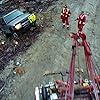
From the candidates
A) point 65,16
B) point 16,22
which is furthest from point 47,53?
point 16,22

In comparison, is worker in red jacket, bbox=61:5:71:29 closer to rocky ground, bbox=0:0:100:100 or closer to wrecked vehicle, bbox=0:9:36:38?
rocky ground, bbox=0:0:100:100

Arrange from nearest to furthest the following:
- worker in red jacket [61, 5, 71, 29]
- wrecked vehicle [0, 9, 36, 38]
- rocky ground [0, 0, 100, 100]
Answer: rocky ground [0, 0, 100, 100] → worker in red jacket [61, 5, 71, 29] → wrecked vehicle [0, 9, 36, 38]

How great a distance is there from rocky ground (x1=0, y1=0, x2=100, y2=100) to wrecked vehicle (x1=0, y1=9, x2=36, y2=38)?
0.69 metres

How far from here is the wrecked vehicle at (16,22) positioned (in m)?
18.2

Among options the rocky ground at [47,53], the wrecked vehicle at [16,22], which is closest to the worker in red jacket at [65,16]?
the rocky ground at [47,53]

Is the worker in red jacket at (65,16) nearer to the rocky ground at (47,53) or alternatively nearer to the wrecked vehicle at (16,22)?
the rocky ground at (47,53)

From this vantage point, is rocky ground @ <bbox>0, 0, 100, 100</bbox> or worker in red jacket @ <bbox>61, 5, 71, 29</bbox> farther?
worker in red jacket @ <bbox>61, 5, 71, 29</bbox>

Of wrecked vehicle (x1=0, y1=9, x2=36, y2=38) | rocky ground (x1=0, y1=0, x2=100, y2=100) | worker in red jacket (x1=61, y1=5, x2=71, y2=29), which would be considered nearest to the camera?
rocky ground (x1=0, y1=0, x2=100, y2=100)

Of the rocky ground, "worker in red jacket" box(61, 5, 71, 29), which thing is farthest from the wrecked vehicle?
"worker in red jacket" box(61, 5, 71, 29)

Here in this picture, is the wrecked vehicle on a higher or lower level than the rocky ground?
higher

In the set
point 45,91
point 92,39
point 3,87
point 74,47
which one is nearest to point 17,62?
point 3,87

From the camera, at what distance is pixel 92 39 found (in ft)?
56.6

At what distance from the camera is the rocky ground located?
48.2ft

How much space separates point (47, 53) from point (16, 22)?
313cm
